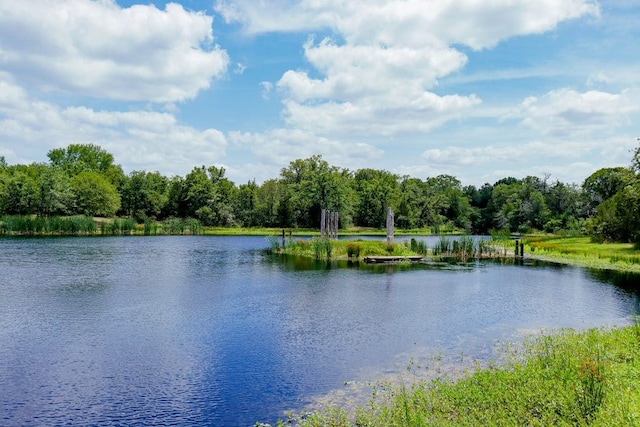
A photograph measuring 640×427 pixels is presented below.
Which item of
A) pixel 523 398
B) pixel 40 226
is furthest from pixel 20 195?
pixel 523 398

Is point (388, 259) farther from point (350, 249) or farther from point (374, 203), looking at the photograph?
point (374, 203)

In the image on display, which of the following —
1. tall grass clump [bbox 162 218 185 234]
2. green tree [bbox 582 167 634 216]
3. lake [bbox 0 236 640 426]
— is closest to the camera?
lake [bbox 0 236 640 426]

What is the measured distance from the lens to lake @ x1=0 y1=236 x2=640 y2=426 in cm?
1320

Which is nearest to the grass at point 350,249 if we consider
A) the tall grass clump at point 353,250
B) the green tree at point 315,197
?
the tall grass clump at point 353,250

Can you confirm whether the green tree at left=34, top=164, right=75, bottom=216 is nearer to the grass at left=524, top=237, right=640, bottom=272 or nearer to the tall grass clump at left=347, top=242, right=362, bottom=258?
the tall grass clump at left=347, top=242, right=362, bottom=258

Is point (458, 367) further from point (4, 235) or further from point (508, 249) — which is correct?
point (4, 235)

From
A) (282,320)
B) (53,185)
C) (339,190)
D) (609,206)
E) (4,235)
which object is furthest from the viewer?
(339,190)

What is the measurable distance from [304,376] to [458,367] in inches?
186

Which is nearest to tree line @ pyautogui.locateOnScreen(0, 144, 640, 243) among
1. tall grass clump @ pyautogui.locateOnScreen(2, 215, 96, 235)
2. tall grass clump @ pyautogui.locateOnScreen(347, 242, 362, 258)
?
tall grass clump @ pyautogui.locateOnScreen(2, 215, 96, 235)

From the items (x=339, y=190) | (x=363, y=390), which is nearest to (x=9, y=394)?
(x=363, y=390)

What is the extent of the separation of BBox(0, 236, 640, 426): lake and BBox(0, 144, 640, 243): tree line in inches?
2295

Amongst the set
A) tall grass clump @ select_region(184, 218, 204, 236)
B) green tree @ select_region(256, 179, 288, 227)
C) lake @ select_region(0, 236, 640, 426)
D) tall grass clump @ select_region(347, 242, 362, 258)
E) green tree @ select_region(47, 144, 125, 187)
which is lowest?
lake @ select_region(0, 236, 640, 426)

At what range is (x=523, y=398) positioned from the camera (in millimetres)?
11156

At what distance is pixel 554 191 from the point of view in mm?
106062
